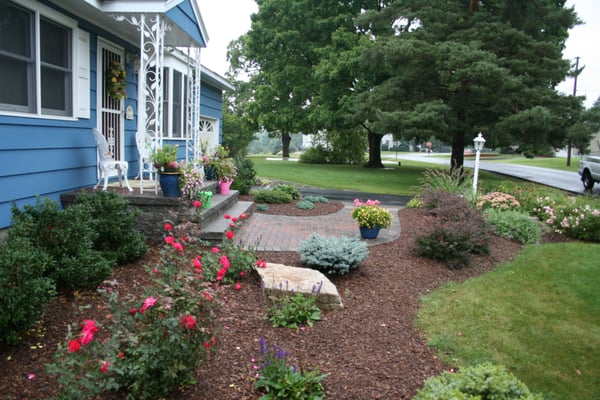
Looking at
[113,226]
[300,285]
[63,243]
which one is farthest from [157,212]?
[300,285]

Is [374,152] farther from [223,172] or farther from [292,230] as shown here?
[292,230]

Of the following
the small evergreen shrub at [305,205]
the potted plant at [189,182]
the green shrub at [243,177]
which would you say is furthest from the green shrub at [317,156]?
the potted plant at [189,182]

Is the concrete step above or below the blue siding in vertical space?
below

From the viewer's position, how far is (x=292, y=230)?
798 centimetres

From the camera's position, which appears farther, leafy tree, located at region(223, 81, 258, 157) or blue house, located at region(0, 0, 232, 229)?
leafy tree, located at region(223, 81, 258, 157)

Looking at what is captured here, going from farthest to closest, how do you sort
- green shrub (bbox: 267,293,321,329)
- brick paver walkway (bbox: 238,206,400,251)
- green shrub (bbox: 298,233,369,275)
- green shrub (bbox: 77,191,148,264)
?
brick paver walkway (bbox: 238,206,400,251) → green shrub (bbox: 298,233,369,275) → green shrub (bbox: 77,191,148,264) → green shrub (bbox: 267,293,321,329)

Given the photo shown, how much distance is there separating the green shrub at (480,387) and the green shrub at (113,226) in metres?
3.43

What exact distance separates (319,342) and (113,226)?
251cm

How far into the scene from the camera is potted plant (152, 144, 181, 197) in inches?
248

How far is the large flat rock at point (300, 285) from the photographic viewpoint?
177 inches

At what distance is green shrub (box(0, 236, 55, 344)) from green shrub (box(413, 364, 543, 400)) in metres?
2.58

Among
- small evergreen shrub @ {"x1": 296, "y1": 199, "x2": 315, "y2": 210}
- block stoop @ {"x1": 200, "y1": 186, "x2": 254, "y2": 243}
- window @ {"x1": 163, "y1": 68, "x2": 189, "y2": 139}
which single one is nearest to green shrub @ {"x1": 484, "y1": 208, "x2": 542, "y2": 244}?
small evergreen shrub @ {"x1": 296, "y1": 199, "x2": 315, "y2": 210}

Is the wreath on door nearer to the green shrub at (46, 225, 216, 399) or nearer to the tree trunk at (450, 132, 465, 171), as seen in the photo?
the green shrub at (46, 225, 216, 399)

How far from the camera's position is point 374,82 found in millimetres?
22781
